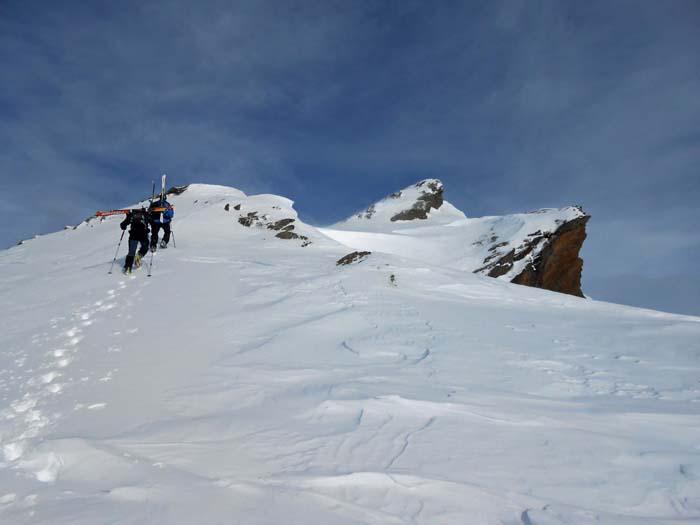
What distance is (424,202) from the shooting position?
74.8 m

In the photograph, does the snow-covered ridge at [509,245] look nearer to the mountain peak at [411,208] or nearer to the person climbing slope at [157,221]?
the mountain peak at [411,208]

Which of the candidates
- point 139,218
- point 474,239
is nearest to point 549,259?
point 474,239

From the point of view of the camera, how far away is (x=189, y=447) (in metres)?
3.21

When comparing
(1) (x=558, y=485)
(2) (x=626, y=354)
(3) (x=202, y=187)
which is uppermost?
(3) (x=202, y=187)

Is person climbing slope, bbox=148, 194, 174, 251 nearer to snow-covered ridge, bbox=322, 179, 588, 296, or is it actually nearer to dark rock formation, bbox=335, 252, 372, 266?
dark rock formation, bbox=335, 252, 372, 266

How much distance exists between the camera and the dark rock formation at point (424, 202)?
7175 cm

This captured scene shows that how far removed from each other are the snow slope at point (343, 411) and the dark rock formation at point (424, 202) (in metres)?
63.0

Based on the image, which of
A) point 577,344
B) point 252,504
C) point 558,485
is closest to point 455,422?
A: point 558,485

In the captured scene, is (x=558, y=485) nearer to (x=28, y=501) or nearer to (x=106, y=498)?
(x=106, y=498)

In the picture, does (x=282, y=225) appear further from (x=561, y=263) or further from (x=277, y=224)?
(x=561, y=263)

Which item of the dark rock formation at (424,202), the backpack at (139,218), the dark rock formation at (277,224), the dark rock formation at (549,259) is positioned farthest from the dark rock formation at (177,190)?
the dark rock formation at (424,202)

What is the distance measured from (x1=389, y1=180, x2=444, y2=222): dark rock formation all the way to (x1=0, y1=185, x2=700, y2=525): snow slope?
207ft

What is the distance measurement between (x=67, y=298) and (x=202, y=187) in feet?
84.7

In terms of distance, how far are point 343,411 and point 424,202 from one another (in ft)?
241
